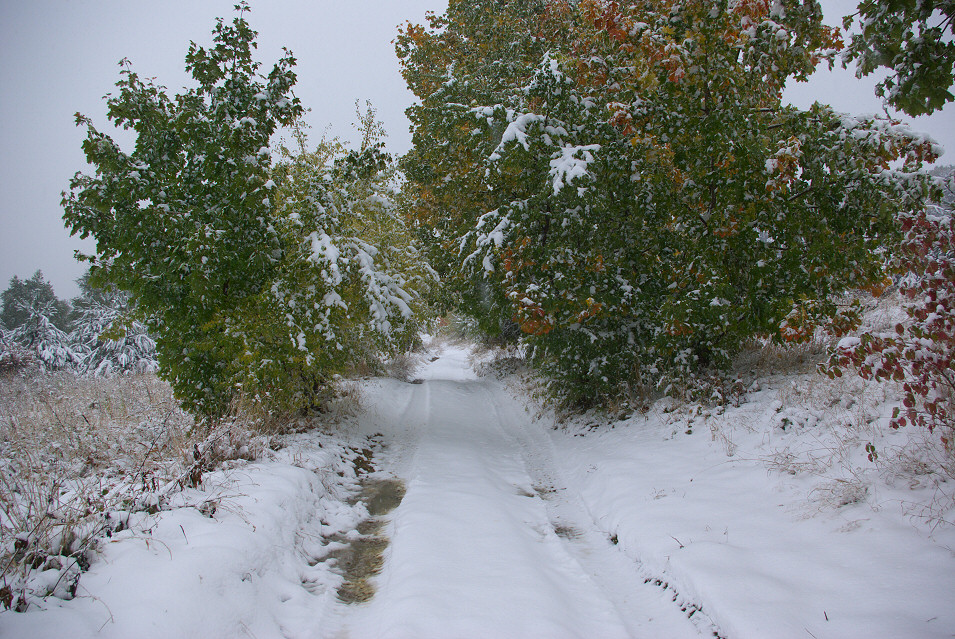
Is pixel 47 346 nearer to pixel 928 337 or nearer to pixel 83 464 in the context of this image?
pixel 83 464

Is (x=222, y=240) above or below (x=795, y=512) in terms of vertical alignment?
above

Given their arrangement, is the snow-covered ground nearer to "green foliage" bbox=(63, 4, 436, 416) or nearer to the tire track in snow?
the tire track in snow

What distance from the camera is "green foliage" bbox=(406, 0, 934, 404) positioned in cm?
592

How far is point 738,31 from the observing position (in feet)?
19.5

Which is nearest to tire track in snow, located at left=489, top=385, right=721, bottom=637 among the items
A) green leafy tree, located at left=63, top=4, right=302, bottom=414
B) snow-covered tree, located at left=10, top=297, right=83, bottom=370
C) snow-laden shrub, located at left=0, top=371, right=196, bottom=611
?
snow-laden shrub, located at left=0, top=371, right=196, bottom=611

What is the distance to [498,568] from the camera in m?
Answer: 3.86

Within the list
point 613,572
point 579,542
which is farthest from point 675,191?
point 613,572

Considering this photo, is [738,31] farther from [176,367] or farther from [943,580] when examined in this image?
[176,367]

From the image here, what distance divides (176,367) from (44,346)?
1767 centimetres

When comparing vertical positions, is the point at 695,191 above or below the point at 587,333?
above

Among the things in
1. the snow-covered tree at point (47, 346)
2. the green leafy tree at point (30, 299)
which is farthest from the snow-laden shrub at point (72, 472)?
the green leafy tree at point (30, 299)

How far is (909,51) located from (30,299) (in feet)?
195

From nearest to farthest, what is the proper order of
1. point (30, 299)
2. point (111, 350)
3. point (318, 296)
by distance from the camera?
point (318, 296) → point (111, 350) → point (30, 299)

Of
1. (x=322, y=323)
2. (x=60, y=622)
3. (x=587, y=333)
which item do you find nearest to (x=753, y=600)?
(x=60, y=622)
